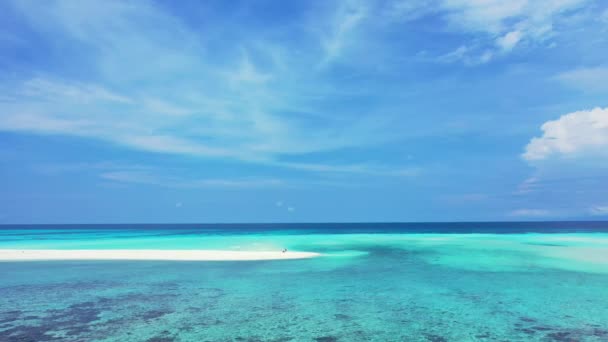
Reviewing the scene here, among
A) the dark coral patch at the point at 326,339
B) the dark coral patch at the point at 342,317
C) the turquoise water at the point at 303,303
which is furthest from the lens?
the dark coral patch at the point at 342,317

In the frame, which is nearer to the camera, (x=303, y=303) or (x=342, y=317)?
(x=342, y=317)

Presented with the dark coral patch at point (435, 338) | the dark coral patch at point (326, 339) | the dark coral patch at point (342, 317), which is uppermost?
the dark coral patch at point (342, 317)

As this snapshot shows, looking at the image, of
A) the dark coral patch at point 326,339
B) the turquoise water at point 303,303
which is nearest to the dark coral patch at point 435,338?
the turquoise water at point 303,303

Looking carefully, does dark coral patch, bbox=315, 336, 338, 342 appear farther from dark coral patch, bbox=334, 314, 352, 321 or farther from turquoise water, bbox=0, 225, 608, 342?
dark coral patch, bbox=334, 314, 352, 321

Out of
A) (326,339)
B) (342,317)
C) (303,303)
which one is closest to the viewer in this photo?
(326,339)

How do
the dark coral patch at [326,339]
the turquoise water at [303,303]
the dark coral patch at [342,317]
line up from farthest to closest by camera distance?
the dark coral patch at [342,317] < the turquoise water at [303,303] < the dark coral patch at [326,339]

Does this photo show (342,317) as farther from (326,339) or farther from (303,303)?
(303,303)

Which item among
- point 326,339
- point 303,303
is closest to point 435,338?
point 326,339

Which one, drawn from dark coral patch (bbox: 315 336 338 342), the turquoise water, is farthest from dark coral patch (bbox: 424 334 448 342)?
dark coral patch (bbox: 315 336 338 342)

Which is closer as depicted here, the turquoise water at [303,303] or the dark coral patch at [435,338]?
the dark coral patch at [435,338]

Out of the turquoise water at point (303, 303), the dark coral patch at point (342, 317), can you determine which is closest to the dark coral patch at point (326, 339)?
the turquoise water at point (303, 303)

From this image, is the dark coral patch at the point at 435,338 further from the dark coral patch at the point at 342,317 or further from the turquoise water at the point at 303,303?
the dark coral patch at the point at 342,317

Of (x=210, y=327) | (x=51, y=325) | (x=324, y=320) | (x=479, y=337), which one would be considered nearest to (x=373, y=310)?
(x=324, y=320)

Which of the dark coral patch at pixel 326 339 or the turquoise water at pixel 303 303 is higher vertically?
the turquoise water at pixel 303 303
